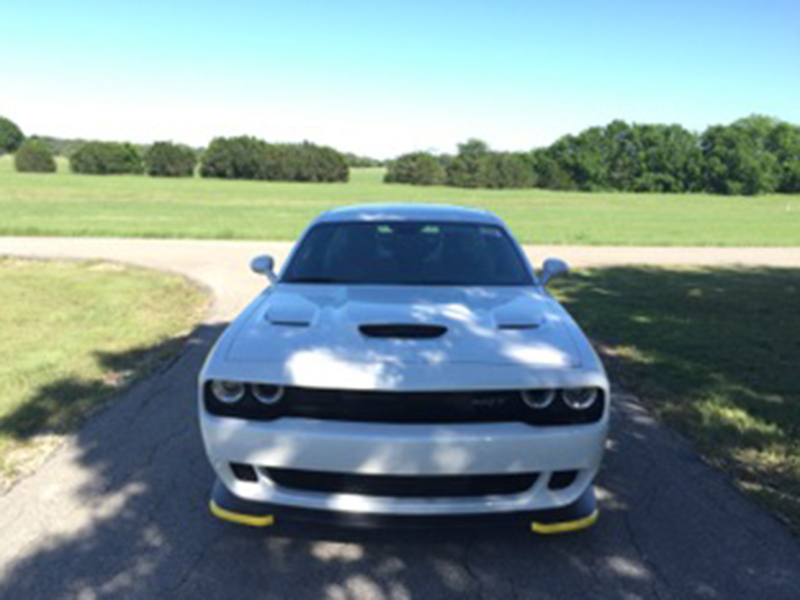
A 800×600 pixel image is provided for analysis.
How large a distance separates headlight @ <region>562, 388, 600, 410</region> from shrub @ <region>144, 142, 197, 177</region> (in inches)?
3007

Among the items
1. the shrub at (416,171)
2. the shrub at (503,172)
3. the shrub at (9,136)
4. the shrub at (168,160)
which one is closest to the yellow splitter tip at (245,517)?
the shrub at (416,171)

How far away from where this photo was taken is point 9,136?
360 feet

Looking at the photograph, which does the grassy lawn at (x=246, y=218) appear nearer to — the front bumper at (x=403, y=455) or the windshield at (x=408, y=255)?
the windshield at (x=408, y=255)

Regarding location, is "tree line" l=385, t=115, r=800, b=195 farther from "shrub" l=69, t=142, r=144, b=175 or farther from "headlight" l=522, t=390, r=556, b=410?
"headlight" l=522, t=390, r=556, b=410

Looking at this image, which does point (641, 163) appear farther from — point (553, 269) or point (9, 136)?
point (9, 136)

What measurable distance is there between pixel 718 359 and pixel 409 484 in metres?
4.69

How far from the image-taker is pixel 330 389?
8.68ft

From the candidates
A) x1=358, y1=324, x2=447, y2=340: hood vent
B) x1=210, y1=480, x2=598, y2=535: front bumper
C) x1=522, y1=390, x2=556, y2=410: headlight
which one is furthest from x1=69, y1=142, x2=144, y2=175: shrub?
x1=522, y1=390, x2=556, y2=410: headlight

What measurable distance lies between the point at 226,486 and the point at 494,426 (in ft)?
3.92

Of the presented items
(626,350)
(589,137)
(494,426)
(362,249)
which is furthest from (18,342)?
(589,137)

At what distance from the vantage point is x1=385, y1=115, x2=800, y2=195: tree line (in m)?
75.9

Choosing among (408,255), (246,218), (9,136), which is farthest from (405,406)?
(9,136)

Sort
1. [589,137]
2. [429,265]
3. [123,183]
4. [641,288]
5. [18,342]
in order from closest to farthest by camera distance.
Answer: [429,265] < [18,342] < [641,288] < [123,183] < [589,137]

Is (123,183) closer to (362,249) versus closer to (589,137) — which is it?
(362,249)
